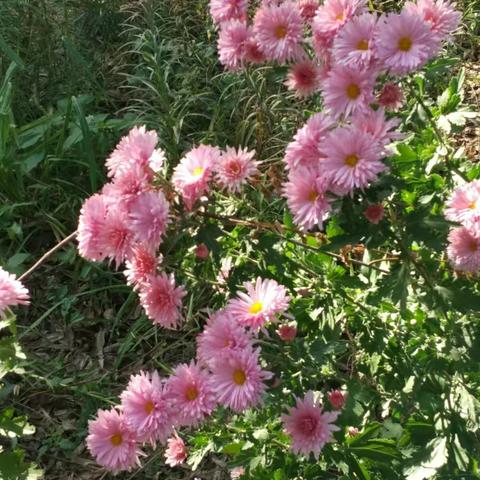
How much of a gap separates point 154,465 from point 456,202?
1.54 meters

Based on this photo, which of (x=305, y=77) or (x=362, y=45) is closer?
(x=362, y=45)

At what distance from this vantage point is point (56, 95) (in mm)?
3836

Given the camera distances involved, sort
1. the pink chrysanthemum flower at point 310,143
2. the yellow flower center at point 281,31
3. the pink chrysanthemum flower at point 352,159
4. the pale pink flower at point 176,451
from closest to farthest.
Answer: the pink chrysanthemum flower at point 352,159 → the pink chrysanthemum flower at point 310,143 → the yellow flower center at point 281,31 → the pale pink flower at point 176,451

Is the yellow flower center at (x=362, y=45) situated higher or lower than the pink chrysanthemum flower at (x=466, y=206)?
higher

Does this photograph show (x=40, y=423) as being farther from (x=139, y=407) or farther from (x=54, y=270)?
(x=139, y=407)

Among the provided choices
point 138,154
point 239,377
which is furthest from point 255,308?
point 138,154

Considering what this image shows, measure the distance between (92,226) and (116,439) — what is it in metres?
0.44

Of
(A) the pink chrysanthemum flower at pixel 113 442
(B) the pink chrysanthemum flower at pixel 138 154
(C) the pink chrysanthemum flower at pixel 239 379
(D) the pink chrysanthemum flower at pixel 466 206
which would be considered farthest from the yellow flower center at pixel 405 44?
(A) the pink chrysanthemum flower at pixel 113 442

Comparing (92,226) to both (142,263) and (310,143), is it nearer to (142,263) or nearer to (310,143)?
(142,263)

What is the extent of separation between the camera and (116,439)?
165 centimetres

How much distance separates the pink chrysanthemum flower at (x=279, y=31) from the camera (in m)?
1.62

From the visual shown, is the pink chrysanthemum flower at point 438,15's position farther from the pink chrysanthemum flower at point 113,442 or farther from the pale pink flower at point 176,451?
the pale pink flower at point 176,451

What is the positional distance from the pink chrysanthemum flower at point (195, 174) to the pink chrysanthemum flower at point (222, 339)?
0.23 metres

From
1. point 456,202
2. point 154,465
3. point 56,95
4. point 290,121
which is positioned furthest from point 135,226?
point 56,95
